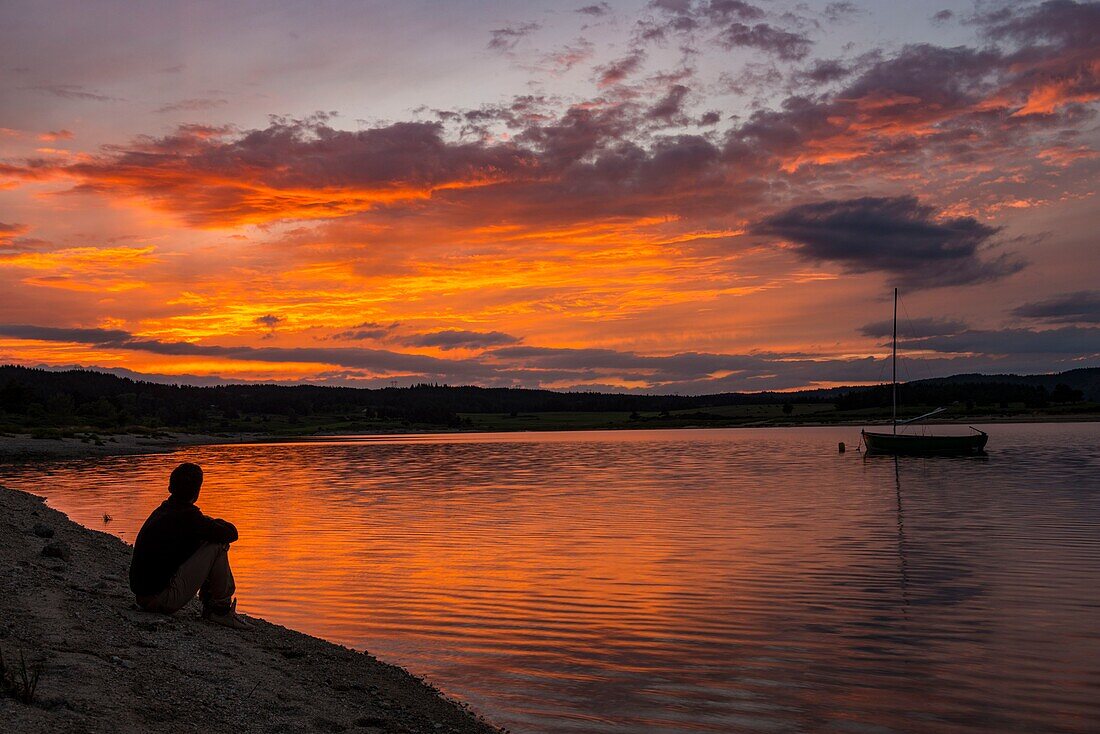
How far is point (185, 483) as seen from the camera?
14.6m

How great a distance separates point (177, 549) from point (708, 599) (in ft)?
38.7

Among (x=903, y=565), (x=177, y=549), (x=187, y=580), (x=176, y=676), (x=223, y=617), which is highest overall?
(x=177, y=549)

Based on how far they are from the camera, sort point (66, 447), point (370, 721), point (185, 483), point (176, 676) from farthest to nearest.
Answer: point (66, 447) < point (185, 483) < point (176, 676) < point (370, 721)

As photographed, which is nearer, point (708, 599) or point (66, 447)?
point (708, 599)

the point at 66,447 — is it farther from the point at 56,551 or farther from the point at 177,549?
the point at 177,549

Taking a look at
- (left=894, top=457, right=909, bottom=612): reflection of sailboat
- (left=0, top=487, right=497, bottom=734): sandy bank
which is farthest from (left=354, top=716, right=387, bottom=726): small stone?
(left=894, top=457, right=909, bottom=612): reflection of sailboat

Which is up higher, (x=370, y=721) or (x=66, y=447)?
(x=370, y=721)

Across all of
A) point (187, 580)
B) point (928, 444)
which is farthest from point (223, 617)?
point (928, 444)

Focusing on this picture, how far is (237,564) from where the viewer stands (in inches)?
1055

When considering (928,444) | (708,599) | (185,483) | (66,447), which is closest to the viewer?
(185,483)

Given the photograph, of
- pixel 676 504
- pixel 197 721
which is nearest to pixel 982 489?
pixel 676 504

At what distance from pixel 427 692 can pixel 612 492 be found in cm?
4042

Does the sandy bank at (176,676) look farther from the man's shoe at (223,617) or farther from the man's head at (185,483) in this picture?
the man's head at (185,483)

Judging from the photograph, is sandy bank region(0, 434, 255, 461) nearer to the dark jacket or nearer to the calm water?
the calm water
